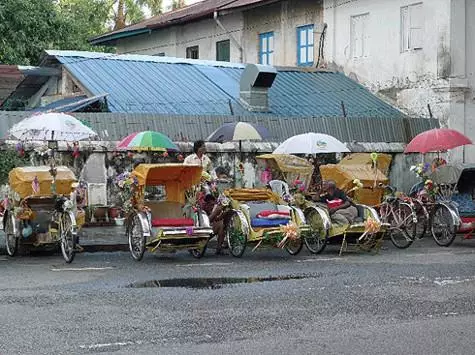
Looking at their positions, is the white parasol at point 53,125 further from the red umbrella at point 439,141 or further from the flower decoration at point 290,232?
the red umbrella at point 439,141

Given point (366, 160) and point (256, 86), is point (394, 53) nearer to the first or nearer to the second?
point (256, 86)

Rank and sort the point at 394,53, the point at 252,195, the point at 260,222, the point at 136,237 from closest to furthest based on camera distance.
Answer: the point at 136,237
the point at 260,222
the point at 252,195
the point at 394,53

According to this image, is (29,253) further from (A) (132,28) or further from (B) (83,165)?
(A) (132,28)

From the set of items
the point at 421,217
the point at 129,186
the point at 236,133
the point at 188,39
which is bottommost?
the point at 421,217

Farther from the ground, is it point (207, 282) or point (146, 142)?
point (146, 142)

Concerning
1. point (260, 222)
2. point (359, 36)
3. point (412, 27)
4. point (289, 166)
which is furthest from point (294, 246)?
point (359, 36)

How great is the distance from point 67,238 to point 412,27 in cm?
1426

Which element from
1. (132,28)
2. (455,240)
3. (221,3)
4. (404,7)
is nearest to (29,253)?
(455,240)

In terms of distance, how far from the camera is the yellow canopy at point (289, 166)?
19172 millimetres

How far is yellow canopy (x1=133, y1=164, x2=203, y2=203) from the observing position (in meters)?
15.5

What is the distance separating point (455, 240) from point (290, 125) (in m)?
5.81

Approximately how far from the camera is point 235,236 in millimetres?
15969

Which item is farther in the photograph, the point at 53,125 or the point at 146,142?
the point at 146,142

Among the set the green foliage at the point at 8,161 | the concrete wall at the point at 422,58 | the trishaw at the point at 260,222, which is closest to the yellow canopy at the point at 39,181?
the trishaw at the point at 260,222
